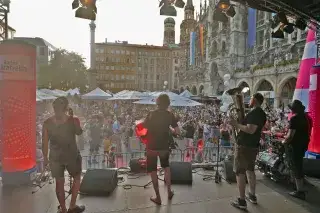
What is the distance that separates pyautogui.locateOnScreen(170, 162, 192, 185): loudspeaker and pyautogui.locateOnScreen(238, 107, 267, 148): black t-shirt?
1510 millimetres

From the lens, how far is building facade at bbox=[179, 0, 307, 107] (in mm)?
30453

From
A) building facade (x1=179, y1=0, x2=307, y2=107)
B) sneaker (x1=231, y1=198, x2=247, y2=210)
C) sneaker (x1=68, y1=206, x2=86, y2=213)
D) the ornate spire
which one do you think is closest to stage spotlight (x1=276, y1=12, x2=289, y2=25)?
sneaker (x1=231, y1=198, x2=247, y2=210)

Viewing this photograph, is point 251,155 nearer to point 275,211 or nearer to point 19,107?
point 275,211

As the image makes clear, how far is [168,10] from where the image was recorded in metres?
7.35

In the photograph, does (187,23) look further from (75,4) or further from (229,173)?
(229,173)

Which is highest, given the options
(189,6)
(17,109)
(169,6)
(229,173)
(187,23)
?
(189,6)

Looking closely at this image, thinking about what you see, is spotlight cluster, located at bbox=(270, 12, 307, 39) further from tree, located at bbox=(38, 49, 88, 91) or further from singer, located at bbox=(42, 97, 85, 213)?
tree, located at bbox=(38, 49, 88, 91)

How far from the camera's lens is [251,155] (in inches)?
164

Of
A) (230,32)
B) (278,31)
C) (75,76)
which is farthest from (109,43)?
(278,31)

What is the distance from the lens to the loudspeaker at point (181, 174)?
5.25 meters

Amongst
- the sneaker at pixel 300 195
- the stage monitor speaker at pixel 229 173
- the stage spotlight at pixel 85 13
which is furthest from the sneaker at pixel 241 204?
the stage spotlight at pixel 85 13

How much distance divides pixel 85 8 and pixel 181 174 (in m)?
4.46

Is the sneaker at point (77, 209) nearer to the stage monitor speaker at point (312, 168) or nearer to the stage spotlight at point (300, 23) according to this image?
the stage monitor speaker at point (312, 168)

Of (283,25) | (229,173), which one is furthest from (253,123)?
(283,25)
